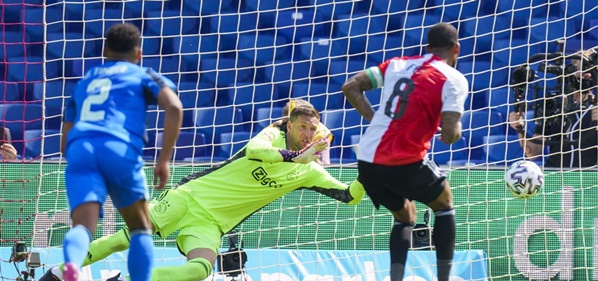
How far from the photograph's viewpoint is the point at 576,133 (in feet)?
32.0

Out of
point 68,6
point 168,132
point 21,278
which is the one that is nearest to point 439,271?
point 168,132

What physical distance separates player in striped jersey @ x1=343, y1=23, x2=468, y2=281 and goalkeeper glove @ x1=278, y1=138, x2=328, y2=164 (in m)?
0.79

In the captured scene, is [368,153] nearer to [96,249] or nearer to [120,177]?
[120,177]

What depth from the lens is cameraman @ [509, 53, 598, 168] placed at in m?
9.39

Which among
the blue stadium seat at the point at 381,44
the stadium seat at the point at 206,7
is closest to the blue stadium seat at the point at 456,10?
the blue stadium seat at the point at 381,44

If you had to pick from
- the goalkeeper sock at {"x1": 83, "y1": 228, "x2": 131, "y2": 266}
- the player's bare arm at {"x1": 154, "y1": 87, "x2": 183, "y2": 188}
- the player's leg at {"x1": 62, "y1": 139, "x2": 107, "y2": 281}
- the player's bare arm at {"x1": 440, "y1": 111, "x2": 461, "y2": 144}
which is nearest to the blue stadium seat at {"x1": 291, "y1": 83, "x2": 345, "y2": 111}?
the goalkeeper sock at {"x1": 83, "y1": 228, "x2": 131, "y2": 266}

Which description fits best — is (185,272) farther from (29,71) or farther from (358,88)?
(29,71)

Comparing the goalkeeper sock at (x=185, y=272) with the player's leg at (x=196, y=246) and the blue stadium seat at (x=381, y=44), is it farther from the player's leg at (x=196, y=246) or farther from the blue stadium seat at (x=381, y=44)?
the blue stadium seat at (x=381, y=44)

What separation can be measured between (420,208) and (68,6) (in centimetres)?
547

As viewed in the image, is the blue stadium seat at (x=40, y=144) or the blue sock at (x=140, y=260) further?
the blue stadium seat at (x=40, y=144)

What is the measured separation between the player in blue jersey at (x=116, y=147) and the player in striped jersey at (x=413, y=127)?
126 cm

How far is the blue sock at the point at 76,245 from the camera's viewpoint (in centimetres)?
579

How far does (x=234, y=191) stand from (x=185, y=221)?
1.41ft

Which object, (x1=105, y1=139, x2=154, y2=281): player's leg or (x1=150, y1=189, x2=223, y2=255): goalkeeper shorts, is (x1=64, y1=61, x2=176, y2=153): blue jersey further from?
(x1=150, y1=189, x2=223, y2=255): goalkeeper shorts
